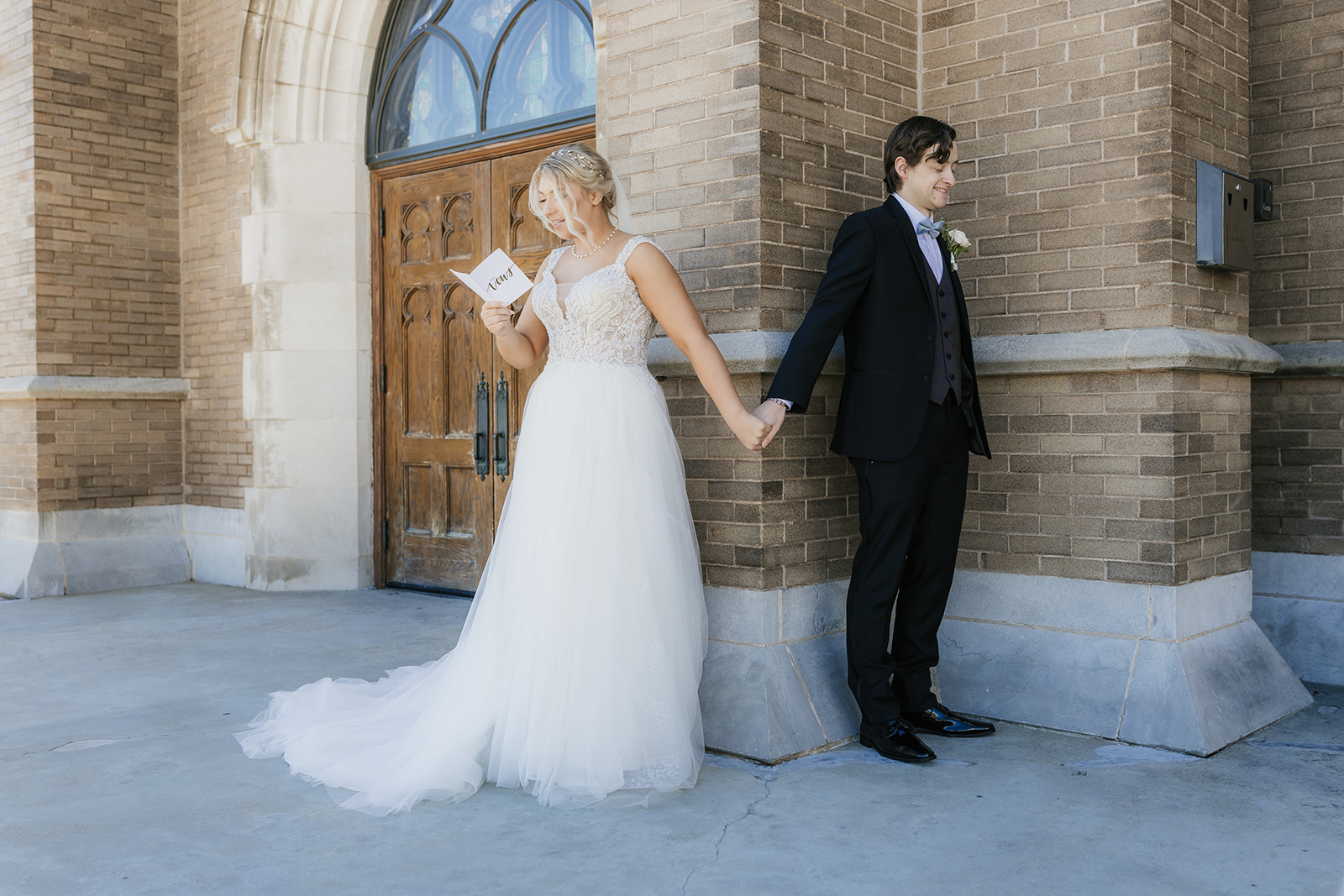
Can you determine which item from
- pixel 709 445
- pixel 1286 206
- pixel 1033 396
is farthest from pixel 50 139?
pixel 1286 206

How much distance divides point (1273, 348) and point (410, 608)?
492cm

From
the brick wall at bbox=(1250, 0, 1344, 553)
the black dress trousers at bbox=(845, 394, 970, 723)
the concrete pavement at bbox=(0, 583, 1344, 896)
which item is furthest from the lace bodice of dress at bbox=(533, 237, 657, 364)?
the brick wall at bbox=(1250, 0, 1344, 553)

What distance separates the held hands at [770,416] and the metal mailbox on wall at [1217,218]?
1.81 metres

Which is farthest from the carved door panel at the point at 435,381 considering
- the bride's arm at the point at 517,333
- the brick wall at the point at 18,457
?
the bride's arm at the point at 517,333

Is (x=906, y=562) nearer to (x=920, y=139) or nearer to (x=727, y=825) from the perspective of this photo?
(x=727, y=825)

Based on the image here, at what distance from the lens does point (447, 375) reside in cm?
753

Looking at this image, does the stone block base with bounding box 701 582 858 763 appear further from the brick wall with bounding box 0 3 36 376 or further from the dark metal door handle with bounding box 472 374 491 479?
the brick wall with bounding box 0 3 36 376

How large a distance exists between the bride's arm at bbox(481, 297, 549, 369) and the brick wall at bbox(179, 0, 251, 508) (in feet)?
15.1

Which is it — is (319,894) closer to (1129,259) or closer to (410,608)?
(1129,259)

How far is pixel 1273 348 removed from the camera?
16.5ft

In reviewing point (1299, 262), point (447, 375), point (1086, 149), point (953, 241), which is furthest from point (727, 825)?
point (447, 375)

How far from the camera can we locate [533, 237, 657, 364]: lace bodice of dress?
153 inches

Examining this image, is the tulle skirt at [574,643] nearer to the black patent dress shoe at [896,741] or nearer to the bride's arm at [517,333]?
the bride's arm at [517,333]

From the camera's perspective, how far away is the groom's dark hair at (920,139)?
4.05 meters
